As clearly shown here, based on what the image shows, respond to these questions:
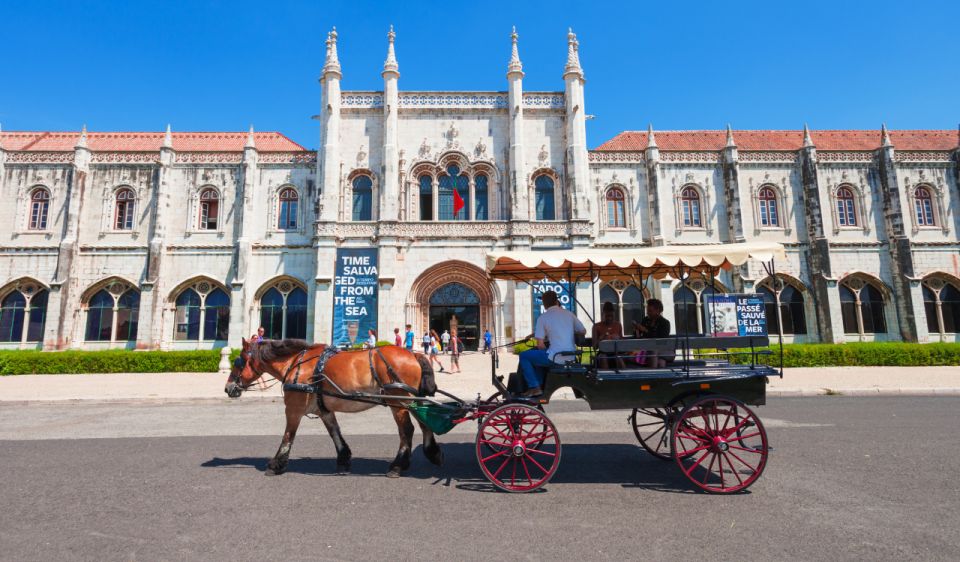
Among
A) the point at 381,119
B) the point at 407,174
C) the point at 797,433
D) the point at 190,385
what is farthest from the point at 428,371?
the point at 381,119

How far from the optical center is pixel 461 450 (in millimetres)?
6402

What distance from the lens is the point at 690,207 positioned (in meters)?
23.0

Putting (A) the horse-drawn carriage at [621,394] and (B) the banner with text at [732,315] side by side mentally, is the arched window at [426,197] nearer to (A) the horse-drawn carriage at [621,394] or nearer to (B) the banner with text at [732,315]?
(B) the banner with text at [732,315]

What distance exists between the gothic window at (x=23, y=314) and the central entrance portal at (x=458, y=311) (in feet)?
59.7

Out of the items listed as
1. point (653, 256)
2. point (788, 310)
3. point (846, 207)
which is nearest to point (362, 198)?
point (653, 256)

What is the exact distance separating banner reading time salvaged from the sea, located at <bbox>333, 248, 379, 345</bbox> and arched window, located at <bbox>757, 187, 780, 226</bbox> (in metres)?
19.3

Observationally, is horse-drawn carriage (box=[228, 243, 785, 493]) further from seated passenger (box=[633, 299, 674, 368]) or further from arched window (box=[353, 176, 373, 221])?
arched window (box=[353, 176, 373, 221])

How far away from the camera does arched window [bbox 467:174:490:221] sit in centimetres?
2230

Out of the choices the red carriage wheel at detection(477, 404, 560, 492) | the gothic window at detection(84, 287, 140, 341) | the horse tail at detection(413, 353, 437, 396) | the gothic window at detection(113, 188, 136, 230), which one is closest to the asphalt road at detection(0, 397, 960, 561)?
the red carriage wheel at detection(477, 404, 560, 492)

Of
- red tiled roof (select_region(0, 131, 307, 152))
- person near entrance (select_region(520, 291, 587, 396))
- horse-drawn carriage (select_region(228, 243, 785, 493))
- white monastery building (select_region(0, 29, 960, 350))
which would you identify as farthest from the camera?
red tiled roof (select_region(0, 131, 307, 152))

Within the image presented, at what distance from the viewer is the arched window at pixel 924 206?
22.9 m

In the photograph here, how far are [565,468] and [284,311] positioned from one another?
19586 millimetres

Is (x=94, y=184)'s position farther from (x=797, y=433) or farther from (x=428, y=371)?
(x=797, y=433)

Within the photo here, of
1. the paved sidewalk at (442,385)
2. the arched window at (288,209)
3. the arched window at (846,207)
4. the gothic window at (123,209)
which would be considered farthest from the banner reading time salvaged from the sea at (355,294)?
the arched window at (846,207)
